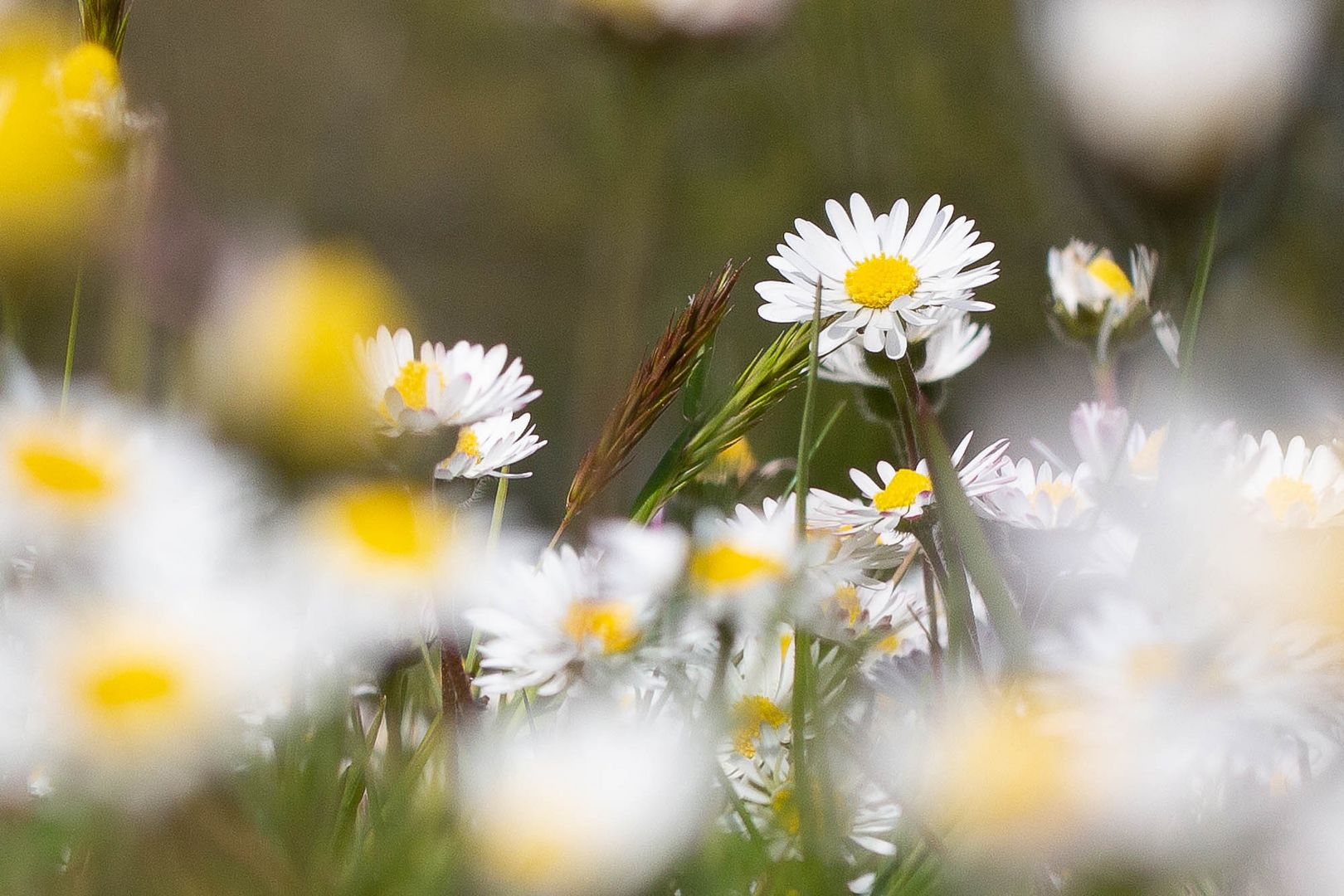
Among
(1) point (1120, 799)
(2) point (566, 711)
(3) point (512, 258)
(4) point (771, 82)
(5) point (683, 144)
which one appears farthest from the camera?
(3) point (512, 258)

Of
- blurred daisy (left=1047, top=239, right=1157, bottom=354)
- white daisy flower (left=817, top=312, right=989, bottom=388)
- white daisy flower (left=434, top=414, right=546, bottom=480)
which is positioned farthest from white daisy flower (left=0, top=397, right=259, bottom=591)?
blurred daisy (left=1047, top=239, right=1157, bottom=354)

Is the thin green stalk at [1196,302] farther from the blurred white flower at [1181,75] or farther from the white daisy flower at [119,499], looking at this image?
the white daisy flower at [119,499]

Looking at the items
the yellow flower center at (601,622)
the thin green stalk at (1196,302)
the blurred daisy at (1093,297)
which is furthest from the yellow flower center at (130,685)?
the blurred daisy at (1093,297)

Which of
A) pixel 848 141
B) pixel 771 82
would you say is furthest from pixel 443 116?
pixel 848 141

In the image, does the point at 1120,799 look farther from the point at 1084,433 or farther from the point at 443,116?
the point at 443,116

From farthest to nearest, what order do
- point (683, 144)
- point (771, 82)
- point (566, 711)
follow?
1. point (683, 144)
2. point (771, 82)
3. point (566, 711)

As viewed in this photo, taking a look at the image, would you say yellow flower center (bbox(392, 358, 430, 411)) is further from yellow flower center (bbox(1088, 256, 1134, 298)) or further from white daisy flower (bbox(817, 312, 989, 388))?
yellow flower center (bbox(1088, 256, 1134, 298))

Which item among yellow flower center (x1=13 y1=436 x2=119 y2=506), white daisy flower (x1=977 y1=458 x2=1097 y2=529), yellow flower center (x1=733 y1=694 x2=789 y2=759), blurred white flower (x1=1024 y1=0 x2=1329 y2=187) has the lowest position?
yellow flower center (x1=733 y1=694 x2=789 y2=759)

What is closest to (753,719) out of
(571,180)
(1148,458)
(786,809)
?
(786,809)
